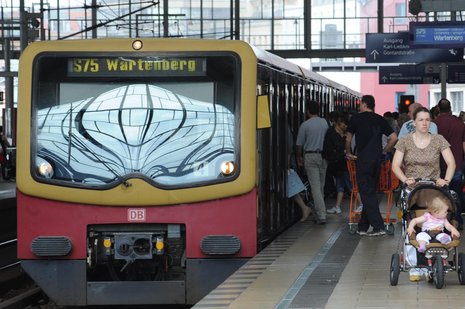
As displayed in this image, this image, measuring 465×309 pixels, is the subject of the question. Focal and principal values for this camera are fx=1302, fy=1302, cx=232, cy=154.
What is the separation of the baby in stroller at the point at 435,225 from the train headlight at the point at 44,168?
3474 mm

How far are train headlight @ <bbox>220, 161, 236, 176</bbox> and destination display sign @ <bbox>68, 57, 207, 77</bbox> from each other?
87cm

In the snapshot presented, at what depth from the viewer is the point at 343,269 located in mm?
12211

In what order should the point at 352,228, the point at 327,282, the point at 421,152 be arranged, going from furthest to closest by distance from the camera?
the point at 352,228 < the point at 421,152 < the point at 327,282

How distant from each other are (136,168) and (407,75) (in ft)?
109

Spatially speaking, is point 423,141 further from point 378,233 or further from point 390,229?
point 390,229

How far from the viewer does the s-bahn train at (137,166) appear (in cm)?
1205

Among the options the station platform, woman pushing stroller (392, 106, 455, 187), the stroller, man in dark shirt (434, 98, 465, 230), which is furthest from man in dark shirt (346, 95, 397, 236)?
the stroller

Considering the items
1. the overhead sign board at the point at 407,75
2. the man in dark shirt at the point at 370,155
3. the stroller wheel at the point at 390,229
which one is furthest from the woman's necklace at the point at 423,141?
the overhead sign board at the point at 407,75

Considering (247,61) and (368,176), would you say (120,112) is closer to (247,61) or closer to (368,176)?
(247,61)

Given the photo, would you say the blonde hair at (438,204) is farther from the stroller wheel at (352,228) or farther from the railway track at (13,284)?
Answer: the stroller wheel at (352,228)

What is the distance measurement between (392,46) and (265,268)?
80.2ft

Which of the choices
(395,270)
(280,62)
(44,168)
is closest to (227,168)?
(44,168)

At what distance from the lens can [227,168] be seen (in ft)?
39.8

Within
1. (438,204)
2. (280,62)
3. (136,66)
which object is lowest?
(438,204)
